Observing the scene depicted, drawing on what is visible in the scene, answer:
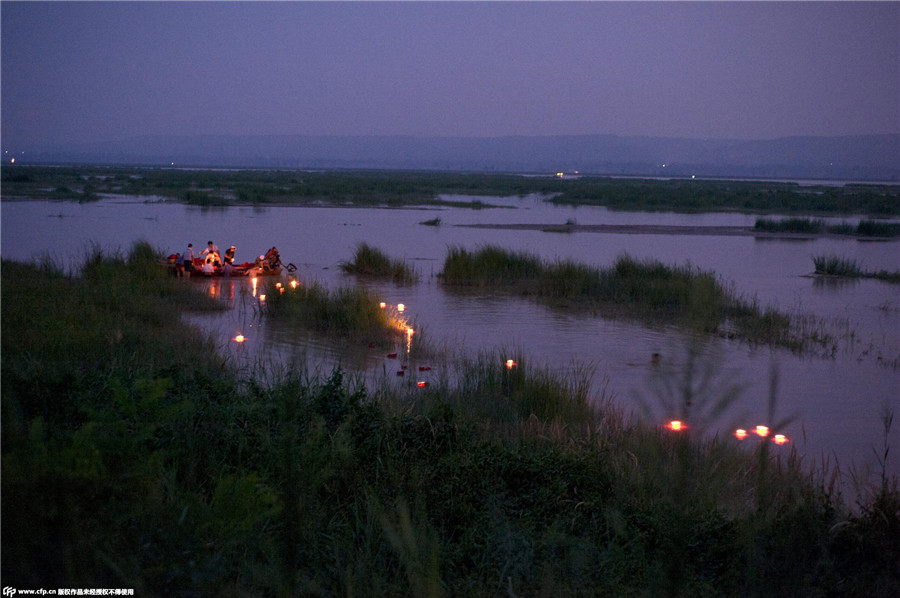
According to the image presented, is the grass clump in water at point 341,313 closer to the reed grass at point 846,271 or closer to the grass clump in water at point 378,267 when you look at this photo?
the grass clump in water at point 378,267

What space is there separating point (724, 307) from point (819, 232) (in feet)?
64.8

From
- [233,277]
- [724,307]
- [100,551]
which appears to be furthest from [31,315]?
[724,307]

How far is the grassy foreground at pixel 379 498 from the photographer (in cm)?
265

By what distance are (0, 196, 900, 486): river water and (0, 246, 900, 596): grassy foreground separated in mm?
610

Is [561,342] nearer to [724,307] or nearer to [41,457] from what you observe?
[724,307]

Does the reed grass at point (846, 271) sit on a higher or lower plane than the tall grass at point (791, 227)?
lower

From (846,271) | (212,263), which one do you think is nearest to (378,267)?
(212,263)

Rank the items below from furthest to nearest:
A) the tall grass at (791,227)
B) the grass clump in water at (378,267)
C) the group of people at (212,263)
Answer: the tall grass at (791,227) < the grass clump in water at (378,267) < the group of people at (212,263)

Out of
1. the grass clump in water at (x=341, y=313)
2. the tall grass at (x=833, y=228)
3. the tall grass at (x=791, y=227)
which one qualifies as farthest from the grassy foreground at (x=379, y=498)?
the tall grass at (x=833, y=228)

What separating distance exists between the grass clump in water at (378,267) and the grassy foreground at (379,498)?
32.5 ft

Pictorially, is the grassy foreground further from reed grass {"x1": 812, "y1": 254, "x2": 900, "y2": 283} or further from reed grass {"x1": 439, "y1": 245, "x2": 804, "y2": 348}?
reed grass {"x1": 812, "y1": 254, "x2": 900, "y2": 283}

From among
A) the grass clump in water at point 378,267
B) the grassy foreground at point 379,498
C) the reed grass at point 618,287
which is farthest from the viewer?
the grass clump in water at point 378,267

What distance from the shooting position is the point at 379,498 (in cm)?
470

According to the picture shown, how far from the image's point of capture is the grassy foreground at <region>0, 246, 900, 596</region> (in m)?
2.65
